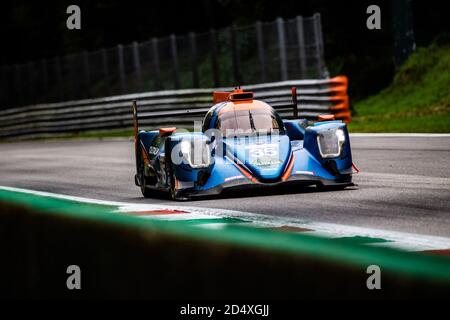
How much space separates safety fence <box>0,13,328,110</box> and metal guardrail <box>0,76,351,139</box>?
0.69m

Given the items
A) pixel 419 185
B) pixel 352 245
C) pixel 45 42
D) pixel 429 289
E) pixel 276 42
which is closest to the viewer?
pixel 429 289

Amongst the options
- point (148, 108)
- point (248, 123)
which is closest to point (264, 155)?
point (248, 123)

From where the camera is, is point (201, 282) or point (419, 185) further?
point (419, 185)

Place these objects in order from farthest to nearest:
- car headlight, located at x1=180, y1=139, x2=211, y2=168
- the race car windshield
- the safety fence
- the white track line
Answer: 1. the safety fence
2. the race car windshield
3. car headlight, located at x1=180, y1=139, x2=211, y2=168
4. the white track line

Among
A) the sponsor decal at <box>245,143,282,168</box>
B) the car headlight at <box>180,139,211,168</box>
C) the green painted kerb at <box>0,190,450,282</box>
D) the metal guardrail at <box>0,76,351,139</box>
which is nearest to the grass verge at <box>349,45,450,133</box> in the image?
the metal guardrail at <box>0,76,351,139</box>

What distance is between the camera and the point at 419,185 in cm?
1241

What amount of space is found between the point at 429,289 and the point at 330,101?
18.1m

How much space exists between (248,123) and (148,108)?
17589mm

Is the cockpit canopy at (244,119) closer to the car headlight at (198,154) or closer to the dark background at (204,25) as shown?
the car headlight at (198,154)

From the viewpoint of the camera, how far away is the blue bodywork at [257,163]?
12.2 metres

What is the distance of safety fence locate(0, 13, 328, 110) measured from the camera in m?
26.5

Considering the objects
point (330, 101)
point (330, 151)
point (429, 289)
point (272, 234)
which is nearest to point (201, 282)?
point (429, 289)

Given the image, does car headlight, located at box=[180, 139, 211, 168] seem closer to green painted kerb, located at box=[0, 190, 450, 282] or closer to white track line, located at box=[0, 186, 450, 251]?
white track line, located at box=[0, 186, 450, 251]
